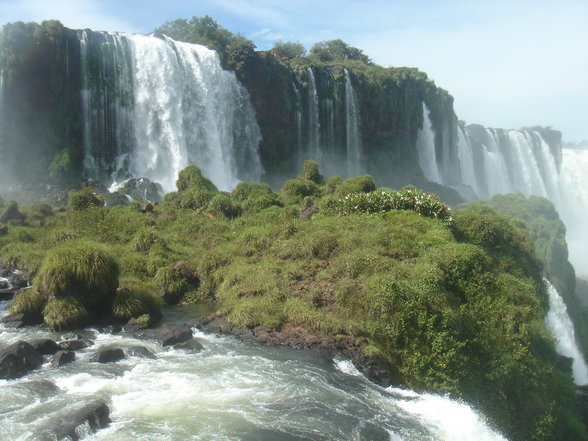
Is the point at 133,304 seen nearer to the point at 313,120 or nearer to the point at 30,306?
the point at 30,306

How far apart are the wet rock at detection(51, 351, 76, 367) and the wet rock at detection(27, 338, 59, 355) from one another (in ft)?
0.87

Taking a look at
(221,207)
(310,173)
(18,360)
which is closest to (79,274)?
(18,360)

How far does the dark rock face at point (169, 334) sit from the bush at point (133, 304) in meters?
0.79

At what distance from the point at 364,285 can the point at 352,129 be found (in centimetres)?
3571

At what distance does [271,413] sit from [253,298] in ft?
16.7

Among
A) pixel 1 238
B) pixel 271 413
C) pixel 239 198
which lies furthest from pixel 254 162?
pixel 271 413

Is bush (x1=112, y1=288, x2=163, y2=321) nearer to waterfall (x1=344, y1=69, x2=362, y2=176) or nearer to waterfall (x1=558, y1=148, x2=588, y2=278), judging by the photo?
waterfall (x1=344, y1=69, x2=362, y2=176)

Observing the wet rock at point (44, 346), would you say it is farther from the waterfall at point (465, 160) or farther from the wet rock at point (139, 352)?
the waterfall at point (465, 160)

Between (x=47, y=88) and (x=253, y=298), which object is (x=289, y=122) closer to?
(x=47, y=88)

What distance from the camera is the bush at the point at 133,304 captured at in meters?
11.9

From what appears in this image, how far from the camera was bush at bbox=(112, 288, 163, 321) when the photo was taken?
11867 mm

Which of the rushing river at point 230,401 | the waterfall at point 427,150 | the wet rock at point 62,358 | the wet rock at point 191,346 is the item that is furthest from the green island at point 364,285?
the waterfall at point 427,150

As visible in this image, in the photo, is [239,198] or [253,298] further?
[239,198]

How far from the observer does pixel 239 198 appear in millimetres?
25562
